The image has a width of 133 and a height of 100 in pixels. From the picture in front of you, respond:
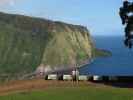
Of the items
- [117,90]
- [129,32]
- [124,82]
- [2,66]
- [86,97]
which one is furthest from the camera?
[2,66]

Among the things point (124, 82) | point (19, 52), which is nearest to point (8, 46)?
point (19, 52)

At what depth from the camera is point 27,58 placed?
19412cm

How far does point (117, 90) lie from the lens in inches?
1713

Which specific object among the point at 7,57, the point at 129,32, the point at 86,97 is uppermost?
the point at 7,57

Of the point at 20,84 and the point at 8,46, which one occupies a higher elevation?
the point at 8,46

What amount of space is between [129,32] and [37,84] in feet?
36.7

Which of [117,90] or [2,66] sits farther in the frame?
[2,66]

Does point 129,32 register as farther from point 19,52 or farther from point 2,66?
point 19,52

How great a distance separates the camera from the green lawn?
39.8 metres

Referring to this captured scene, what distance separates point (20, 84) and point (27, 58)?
144m

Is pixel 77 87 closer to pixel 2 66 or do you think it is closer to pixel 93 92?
pixel 93 92

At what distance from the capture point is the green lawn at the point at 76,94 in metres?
39.8

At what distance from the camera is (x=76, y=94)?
41.4 m

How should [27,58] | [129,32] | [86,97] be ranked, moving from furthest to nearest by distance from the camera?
1. [27,58]
2. [129,32]
3. [86,97]
